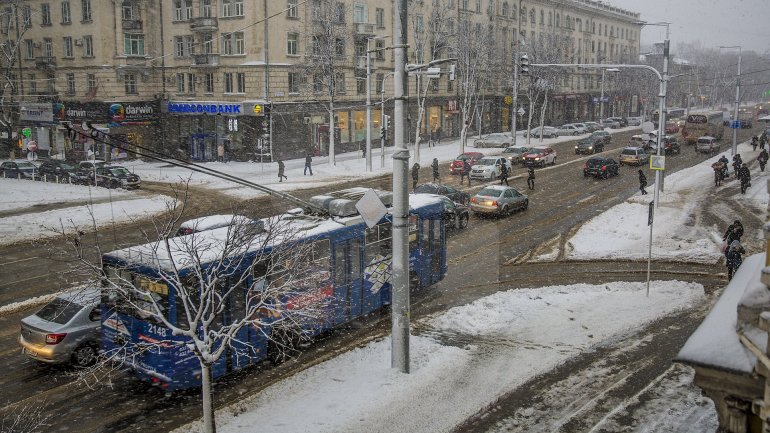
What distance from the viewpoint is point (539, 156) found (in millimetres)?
50344

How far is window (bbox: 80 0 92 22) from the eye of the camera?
56.6 m

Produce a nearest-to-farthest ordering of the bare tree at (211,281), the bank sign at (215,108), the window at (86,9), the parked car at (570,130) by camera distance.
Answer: the bare tree at (211,281), the bank sign at (215,108), the window at (86,9), the parked car at (570,130)

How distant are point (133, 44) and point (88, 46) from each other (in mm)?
3818

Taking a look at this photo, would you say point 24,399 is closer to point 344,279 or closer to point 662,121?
point 344,279

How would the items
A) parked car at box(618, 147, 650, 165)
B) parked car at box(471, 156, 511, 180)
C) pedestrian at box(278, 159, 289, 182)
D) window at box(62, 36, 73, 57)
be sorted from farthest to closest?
window at box(62, 36, 73, 57)
parked car at box(618, 147, 650, 165)
parked car at box(471, 156, 511, 180)
pedestrian at box(278, 159, 289, 182)

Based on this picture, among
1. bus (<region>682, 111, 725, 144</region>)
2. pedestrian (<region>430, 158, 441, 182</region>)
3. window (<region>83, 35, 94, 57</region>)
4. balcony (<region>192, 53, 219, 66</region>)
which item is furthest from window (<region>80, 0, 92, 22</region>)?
bus (<region>682, 111, 725, 144</region>)

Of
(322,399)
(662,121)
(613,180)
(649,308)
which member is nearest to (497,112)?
(613,180)

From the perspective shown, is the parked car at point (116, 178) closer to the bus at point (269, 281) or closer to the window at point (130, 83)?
the window at point (130, 83)

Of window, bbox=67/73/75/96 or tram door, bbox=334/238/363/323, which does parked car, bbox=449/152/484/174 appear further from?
window, bbox=67/73/75/96

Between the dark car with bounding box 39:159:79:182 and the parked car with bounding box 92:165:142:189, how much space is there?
1829 mm

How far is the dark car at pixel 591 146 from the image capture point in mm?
58428

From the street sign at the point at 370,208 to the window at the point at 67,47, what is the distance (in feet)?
176

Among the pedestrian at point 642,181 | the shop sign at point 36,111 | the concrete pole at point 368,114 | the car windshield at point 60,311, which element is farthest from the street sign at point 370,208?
the shop sign at point 36,111

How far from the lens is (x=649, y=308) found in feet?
59.2
